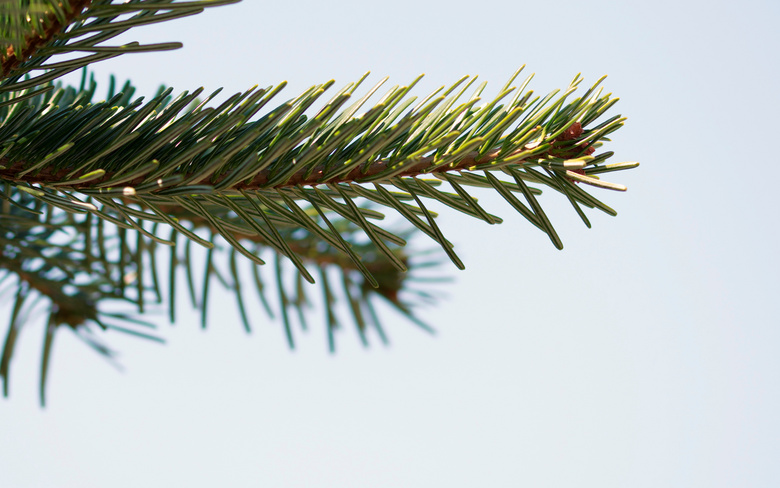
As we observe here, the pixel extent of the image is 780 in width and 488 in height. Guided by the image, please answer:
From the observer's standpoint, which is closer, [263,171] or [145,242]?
[263,171]

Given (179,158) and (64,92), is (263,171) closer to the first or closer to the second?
(179,158)

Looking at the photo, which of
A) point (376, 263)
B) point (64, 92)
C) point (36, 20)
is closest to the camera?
point (36, 20)

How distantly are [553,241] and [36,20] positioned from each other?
0.20 m

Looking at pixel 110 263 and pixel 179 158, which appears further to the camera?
pixel 110 263

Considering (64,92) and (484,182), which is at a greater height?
(64,92)

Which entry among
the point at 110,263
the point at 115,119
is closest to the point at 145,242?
the point at 110,263

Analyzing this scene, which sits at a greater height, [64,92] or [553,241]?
[64,92]

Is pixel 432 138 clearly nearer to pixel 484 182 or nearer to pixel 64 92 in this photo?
pixel 484 182

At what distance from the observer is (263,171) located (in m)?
0.27

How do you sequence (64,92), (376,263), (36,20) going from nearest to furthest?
(36,20)
(64,92)
(376,263)

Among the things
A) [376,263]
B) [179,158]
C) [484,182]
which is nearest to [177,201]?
[179,158]

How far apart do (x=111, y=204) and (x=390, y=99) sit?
11cm

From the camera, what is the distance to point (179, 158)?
0.79 feet

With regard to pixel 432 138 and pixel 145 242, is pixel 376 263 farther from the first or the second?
pixel 432 138
